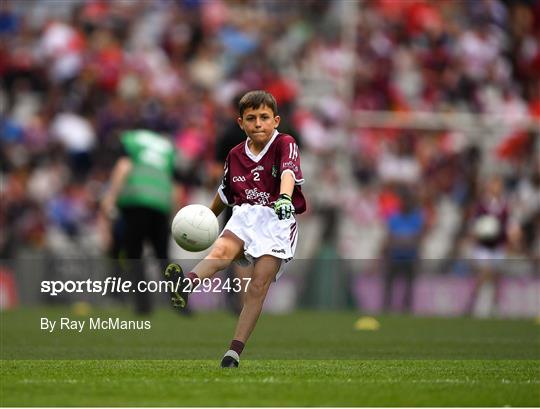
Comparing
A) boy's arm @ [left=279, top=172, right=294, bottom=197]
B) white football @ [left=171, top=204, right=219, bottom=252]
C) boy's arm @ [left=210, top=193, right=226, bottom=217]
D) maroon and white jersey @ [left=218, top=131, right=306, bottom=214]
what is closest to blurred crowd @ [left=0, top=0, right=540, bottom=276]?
boy's arm @ [left=210, top=193, right=226, bottom=217]

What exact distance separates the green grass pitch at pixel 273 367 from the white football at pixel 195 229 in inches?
33.6

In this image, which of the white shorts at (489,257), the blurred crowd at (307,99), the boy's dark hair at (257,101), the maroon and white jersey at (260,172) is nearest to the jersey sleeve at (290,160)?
the maroon and white jersey at (260,172)

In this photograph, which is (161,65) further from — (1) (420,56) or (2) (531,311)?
(2) (531,311)

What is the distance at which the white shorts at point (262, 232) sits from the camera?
9.14 metres

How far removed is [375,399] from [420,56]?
18.3m

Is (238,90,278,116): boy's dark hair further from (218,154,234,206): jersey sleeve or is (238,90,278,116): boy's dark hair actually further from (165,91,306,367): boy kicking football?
(218,154,234,206): jersey sleeve

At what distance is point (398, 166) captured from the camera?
2383cm

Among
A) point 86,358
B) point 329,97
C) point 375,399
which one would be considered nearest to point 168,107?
point 329,97

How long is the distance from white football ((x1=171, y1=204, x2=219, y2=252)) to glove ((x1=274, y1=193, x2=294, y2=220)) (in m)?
0.82

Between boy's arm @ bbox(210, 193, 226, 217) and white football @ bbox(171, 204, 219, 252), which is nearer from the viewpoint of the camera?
white football @ bbox(171, 204, 219, 252)

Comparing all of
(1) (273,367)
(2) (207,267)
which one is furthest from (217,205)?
(1) (273,367)

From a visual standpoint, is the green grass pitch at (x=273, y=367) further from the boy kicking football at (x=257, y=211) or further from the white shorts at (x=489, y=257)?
the white shorts at (x=489, y=257)

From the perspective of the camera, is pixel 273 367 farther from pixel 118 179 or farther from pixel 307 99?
pixel 307 99

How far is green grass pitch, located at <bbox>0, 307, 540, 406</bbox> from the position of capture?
289 inches
